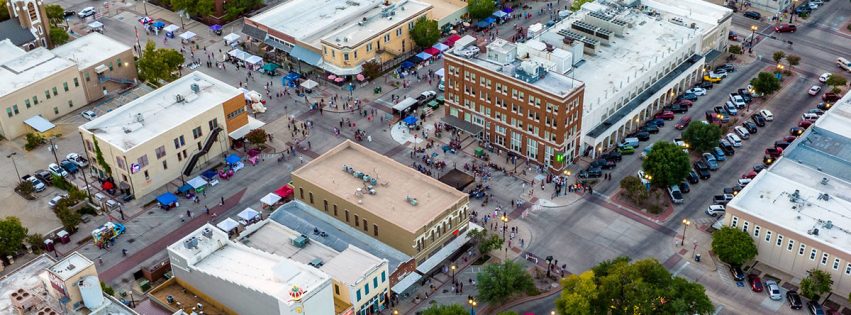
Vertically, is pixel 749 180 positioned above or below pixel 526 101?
below

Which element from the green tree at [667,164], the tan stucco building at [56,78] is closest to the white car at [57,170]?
the tan stucco building at [56,78]

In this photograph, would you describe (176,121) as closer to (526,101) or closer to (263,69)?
(263,69)

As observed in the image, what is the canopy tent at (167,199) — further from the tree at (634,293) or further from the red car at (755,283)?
the red car at (755,283)

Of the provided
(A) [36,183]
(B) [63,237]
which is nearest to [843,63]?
(B) [63,237]

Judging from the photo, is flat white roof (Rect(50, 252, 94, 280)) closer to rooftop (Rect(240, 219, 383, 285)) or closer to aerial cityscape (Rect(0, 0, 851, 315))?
aerial cityscape (Rect(0, 0, 851, 315))

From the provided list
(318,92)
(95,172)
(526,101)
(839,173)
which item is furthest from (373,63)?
(839,173)

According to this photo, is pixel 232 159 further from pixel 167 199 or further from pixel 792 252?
pixel 792 252
